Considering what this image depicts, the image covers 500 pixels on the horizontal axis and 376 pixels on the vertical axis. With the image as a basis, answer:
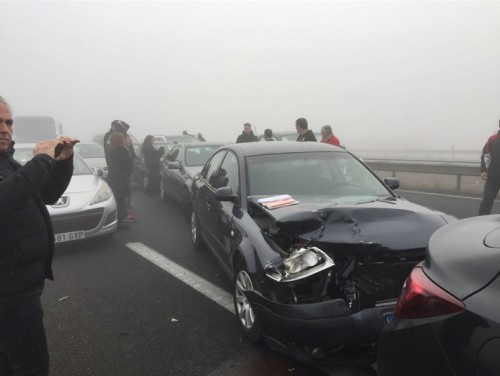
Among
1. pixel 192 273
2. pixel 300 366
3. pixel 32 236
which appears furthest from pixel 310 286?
pixel 192 273

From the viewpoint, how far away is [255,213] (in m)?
3.34

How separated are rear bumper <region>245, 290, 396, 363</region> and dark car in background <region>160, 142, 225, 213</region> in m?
4.59

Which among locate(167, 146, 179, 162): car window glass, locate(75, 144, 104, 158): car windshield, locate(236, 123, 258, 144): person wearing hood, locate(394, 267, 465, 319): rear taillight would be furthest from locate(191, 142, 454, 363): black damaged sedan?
locate(75, 144, 104, 158): car windshield

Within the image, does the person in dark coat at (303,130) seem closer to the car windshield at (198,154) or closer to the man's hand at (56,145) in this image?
the car windshield at (198,154)

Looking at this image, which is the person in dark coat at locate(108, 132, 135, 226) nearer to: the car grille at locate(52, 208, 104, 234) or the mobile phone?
the car grille at locate(52, 208, 104, 234)

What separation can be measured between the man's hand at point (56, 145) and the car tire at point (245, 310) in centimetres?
159

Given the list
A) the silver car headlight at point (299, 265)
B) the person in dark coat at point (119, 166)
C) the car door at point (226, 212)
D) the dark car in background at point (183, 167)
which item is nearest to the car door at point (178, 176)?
the dark car in background at point (183, 167)

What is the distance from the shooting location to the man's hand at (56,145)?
5.82ft

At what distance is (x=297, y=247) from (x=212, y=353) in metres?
1.06

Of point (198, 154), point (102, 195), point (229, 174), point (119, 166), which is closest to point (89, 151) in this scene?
point (198, 154)

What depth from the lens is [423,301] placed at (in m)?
1.54

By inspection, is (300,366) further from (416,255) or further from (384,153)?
(384,153)

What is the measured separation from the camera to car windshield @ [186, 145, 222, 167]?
7871 mm

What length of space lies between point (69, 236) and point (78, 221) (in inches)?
9.0
